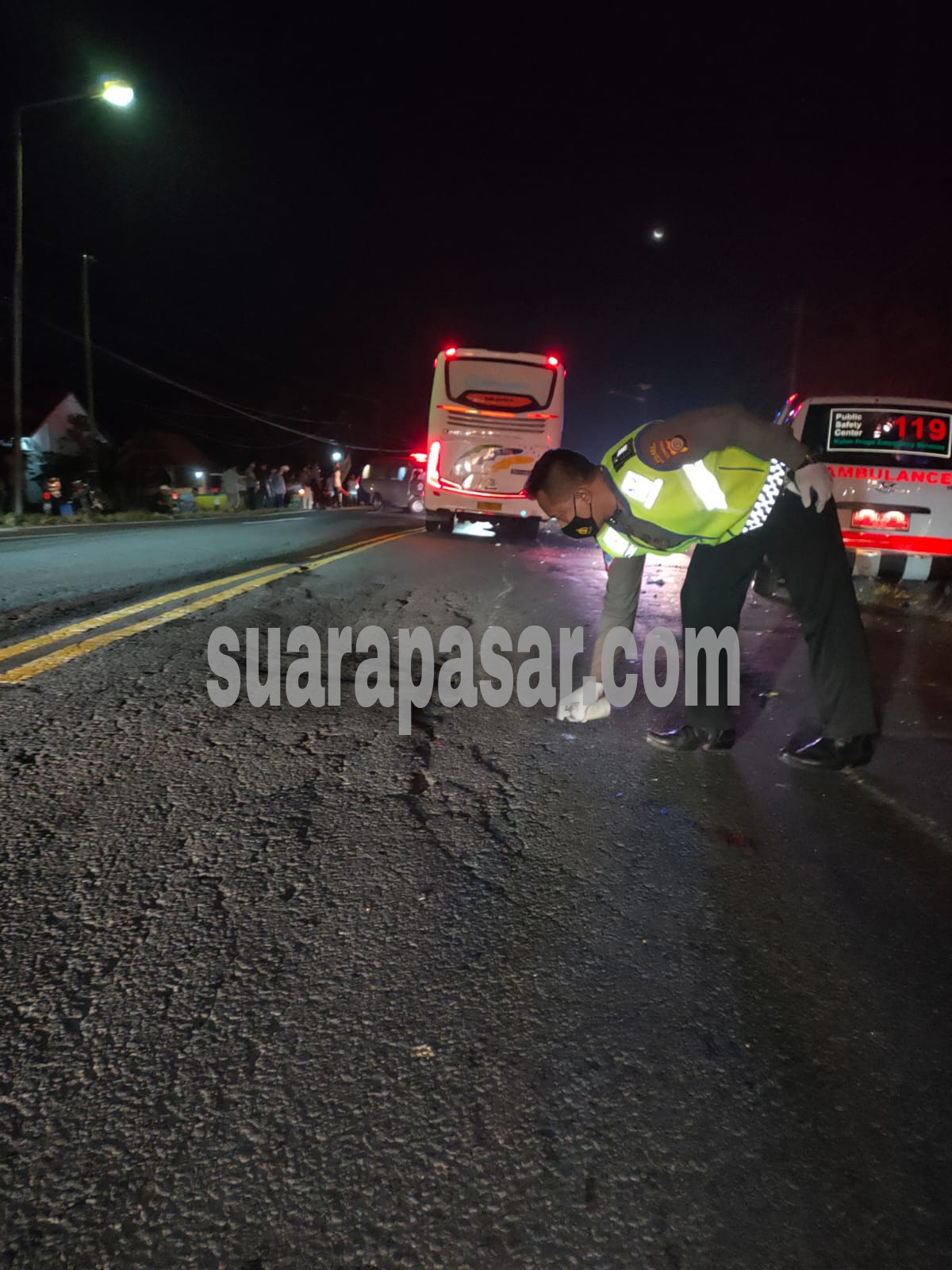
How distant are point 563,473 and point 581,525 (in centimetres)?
25

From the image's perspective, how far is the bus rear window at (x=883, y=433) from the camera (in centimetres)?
830

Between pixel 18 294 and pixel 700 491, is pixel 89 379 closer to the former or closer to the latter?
pixel 18 294

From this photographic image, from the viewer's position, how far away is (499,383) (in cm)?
1598

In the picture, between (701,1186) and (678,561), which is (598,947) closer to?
(701,1186)

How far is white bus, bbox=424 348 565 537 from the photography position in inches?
616

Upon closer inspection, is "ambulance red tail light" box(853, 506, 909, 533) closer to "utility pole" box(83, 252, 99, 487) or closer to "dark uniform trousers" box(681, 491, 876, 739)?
"dark uniform trousers" box(681, 491, 876, 739)

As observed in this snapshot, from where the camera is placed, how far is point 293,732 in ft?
12.1

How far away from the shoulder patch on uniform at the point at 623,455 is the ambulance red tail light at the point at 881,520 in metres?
5.81

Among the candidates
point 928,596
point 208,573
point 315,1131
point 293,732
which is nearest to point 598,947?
point 315,1131

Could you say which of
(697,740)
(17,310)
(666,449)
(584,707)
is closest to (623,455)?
(666,449)

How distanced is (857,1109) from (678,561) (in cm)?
1241
